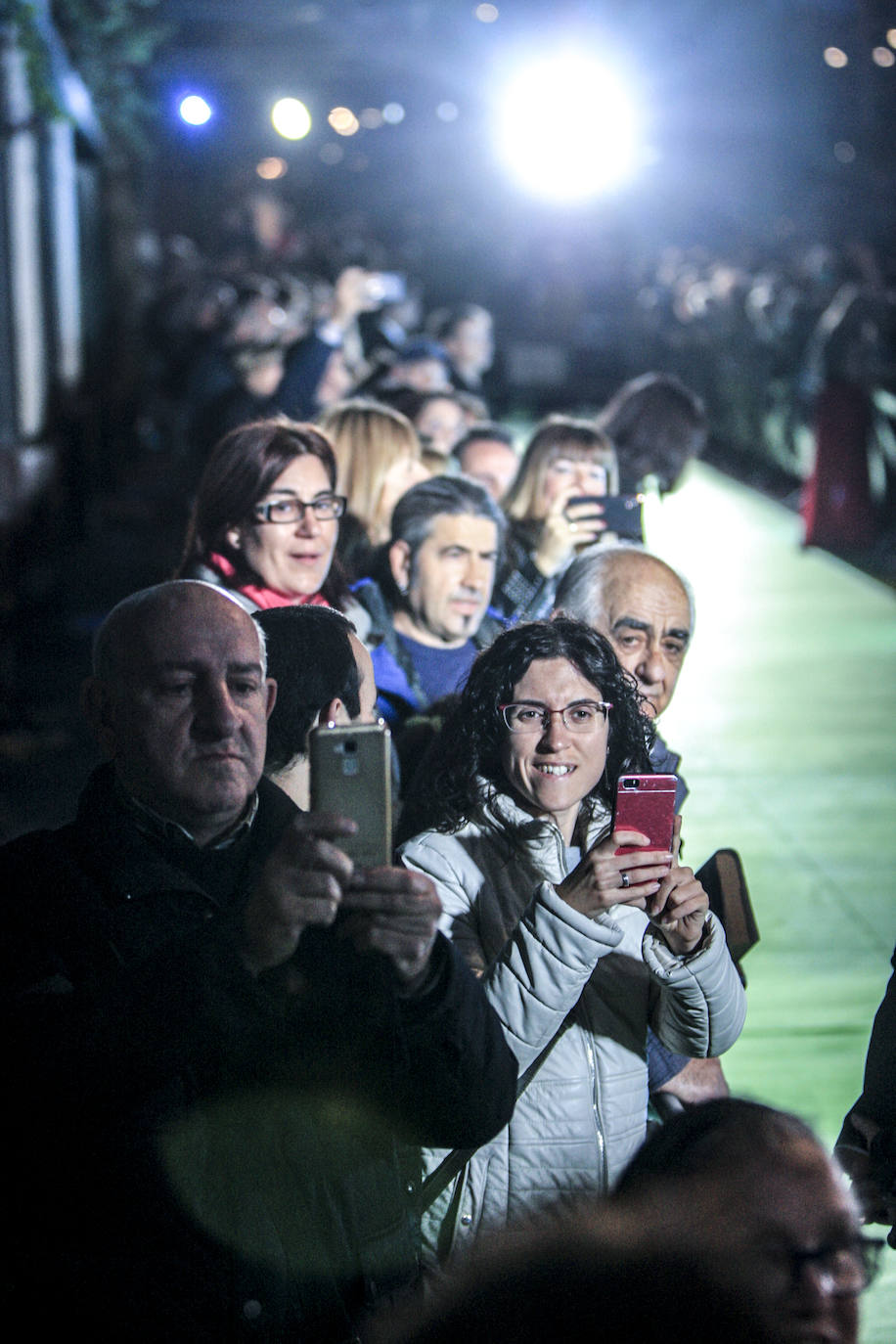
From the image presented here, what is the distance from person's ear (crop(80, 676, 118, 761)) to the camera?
1896 mm

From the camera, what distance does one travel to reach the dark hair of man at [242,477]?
334cm

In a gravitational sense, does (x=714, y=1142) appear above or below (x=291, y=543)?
below

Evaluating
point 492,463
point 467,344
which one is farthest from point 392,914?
point 467,344

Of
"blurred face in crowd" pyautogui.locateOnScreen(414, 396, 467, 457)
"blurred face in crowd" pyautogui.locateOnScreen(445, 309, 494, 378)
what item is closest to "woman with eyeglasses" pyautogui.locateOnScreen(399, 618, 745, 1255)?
"blurred face in crowd" pyautogui.locateOnScreen(414, 396, 467, 457)

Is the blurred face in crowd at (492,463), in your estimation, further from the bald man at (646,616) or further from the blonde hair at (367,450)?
the bald man at (646,616)

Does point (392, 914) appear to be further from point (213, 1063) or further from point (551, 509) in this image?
point (551, 509)

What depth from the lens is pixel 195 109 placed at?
12.2 metres

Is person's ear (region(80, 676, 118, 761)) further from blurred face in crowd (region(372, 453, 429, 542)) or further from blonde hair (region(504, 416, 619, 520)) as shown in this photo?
blonde hair (region(504, 416, 619, 520))

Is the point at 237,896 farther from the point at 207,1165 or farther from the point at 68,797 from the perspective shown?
the point at 68,797

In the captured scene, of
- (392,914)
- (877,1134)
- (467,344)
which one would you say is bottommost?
(877,1134)

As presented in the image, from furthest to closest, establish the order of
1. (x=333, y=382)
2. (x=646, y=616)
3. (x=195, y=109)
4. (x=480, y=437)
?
(x=195, y=109) → (x=333, y=382) → (x=480, y=437) → (x=646, y=616)

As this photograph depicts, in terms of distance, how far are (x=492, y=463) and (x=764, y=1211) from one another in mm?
4626

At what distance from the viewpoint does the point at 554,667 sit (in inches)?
88.5

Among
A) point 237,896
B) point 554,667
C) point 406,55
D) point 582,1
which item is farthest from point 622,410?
point 406,55
